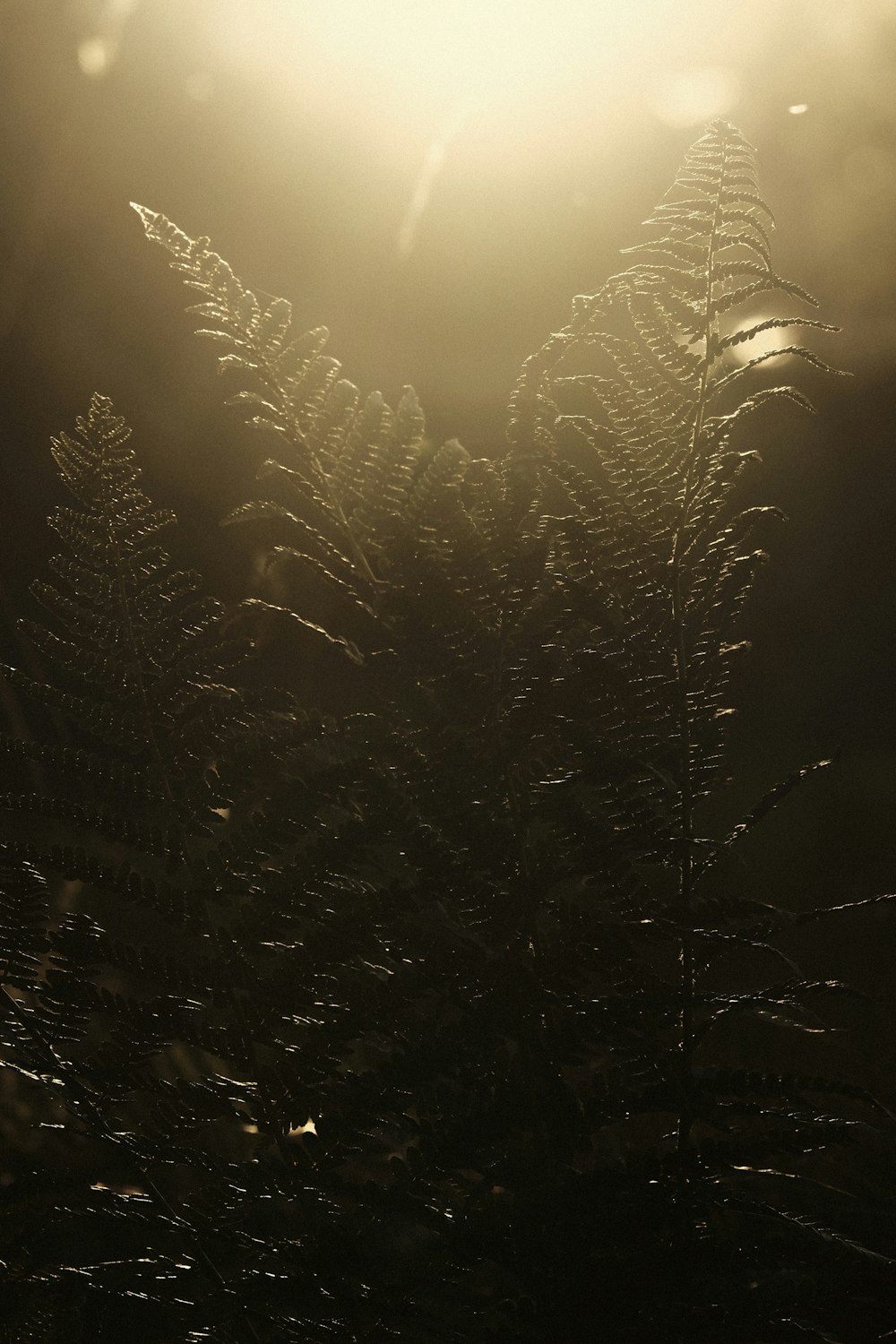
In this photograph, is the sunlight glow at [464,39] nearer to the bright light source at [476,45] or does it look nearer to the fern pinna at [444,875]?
the bright light source at [476,45]

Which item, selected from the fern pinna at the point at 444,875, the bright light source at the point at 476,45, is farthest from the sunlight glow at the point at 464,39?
the fern pinna at the point at 444,875

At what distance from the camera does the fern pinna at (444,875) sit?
46cm

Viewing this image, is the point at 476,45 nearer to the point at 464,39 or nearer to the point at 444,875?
the point at 464,39

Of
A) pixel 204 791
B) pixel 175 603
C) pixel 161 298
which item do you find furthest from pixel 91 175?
pixel 204 791

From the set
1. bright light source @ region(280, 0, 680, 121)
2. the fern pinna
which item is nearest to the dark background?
bright light source @ region(280, 0, 680, 121)

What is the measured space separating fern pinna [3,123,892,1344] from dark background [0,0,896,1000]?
53 centimetres

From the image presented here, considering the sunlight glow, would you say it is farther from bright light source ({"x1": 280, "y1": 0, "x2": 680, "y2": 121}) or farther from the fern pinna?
the fern pinna

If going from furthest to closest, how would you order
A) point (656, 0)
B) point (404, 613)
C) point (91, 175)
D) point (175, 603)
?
point (91, 175)
point (656, 0)
point (175, 603)
point (404, 613)

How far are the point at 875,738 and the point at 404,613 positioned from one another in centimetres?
87

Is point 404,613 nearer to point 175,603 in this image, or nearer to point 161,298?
point 175,603

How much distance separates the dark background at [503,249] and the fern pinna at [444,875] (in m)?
0.53

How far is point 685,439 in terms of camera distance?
1.71 feet

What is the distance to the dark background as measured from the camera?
1.07 meters

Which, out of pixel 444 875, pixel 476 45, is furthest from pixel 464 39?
pixel 444 875
